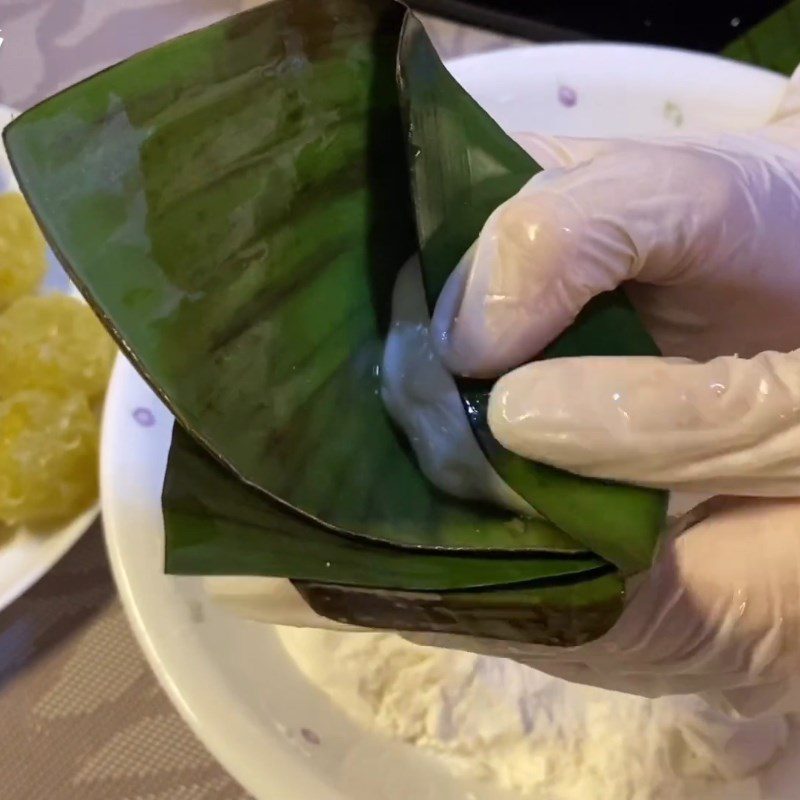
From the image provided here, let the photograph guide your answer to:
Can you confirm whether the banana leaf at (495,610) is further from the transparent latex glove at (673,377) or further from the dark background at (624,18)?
the dark background at (624,18)

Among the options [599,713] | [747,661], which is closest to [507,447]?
[747,661]

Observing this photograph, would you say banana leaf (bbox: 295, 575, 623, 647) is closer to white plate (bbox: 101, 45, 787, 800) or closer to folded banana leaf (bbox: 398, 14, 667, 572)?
folded banana leaf (bbox: 398, 14, 667, 572)

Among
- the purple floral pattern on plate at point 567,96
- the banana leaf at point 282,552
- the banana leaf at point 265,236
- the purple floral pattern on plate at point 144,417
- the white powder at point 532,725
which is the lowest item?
the white powder at point 532,725

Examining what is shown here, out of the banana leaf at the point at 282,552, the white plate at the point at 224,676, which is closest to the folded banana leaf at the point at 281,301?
the banana leaf at the point at 282,552

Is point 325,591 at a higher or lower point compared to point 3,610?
higher

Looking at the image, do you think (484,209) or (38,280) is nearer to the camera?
(484,209)

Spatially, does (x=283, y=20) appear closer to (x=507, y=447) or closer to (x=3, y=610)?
(x=507, y=447)

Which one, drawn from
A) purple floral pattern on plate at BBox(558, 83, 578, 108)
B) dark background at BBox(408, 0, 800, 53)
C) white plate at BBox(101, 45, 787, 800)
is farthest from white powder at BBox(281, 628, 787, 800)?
dark background at BBox(408, 0, 800, 53)
